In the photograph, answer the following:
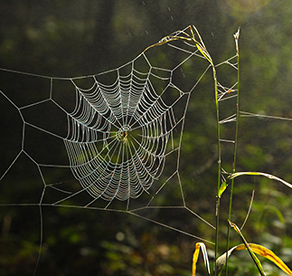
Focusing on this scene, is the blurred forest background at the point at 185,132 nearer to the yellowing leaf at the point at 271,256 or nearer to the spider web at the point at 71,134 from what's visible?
the spider web at the point at 71,134

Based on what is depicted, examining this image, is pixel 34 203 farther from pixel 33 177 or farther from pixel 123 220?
pixel 123 220

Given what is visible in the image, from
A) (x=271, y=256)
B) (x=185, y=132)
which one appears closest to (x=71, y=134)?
(x=185, y=132)

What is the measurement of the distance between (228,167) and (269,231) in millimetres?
274

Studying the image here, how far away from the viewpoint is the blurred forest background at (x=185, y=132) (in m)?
1.50

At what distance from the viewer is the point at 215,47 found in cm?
149

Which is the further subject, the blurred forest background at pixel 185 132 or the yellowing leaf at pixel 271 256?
the blurred forest background at pixel 185 132

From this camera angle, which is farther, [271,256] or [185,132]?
[185,132]

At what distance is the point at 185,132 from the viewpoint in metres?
1.55

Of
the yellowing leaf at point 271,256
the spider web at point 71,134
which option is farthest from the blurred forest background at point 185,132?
the yellowing leaf at point 271,256

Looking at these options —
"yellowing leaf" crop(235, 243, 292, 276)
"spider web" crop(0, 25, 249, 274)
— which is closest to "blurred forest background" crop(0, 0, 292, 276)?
"spider web" crop(0, 25, 249, 274)

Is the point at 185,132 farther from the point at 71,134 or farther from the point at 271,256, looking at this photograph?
the point at 271,256

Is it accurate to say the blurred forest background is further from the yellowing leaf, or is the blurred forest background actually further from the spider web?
the yellowing leaf

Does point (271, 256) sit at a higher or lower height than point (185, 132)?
lower

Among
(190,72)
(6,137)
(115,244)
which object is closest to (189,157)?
(190,72)
